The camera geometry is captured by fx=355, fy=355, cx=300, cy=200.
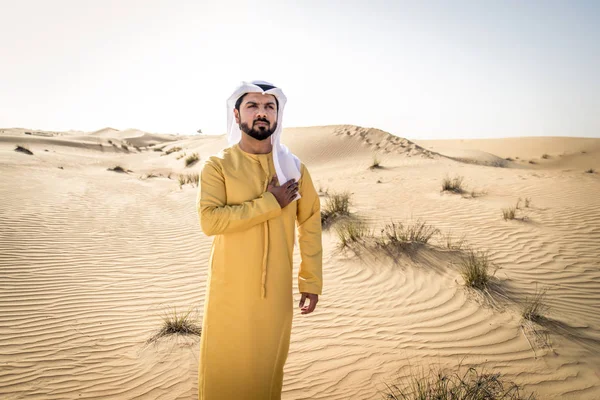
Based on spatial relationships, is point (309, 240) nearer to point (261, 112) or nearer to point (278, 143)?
point (278, 143)

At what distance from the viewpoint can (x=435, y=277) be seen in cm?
505

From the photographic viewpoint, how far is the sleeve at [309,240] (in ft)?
6.80

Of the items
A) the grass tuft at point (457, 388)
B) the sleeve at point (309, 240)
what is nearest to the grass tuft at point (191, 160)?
the grass tuft at point (457, 388)

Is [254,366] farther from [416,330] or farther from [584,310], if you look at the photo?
[584,310]

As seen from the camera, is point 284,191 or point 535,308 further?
point 535,308

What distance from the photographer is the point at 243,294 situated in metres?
1.86

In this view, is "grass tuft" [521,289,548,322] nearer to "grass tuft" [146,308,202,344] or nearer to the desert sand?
the desert sand

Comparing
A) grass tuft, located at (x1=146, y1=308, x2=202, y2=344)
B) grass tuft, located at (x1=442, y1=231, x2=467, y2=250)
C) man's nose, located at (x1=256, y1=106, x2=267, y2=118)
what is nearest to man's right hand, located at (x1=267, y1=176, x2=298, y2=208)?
man's nose, located at (x1=256, y1=106, x2=267, y2=118)

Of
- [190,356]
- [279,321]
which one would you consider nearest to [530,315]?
[279,321]

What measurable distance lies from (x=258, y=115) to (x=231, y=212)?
567 millimetres

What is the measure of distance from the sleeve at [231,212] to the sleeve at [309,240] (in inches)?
15.4

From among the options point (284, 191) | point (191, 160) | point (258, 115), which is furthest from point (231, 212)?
point (191, 160)

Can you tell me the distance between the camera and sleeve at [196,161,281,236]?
68.2 inches

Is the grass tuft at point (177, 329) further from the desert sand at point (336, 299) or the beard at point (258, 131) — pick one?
the beard at point (258, 131)
